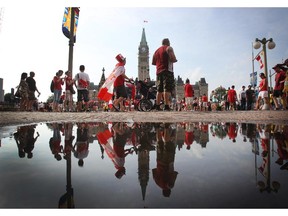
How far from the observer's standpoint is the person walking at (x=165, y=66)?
626 centimetres

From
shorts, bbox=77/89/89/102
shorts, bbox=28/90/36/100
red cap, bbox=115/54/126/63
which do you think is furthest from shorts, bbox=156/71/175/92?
shorts, bbox=28/90/36/100

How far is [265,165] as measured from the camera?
1.18 m

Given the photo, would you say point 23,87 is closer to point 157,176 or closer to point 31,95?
point 31,95

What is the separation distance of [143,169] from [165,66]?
5507 millimetres

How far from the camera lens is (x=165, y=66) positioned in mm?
6383

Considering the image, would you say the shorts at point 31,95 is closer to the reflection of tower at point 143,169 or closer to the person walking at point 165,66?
the person walking at point 165,66

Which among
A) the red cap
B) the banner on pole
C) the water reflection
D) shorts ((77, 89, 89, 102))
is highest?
the banner on pole

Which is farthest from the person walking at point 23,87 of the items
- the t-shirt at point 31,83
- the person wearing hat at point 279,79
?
the person wearing hat at point 279,79

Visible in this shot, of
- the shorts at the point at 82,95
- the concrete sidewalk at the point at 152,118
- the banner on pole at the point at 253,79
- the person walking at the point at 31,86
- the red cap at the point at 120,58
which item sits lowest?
the concrete sidewalk at the point at 152,118

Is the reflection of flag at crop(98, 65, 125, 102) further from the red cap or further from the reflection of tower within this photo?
the reflection of tower

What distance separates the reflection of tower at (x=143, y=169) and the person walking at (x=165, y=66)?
502 cm

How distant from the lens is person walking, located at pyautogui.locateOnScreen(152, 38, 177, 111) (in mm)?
6258

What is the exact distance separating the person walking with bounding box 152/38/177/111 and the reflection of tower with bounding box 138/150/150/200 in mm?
5016

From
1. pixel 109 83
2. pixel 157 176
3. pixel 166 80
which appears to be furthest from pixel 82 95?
pixel 157 176
